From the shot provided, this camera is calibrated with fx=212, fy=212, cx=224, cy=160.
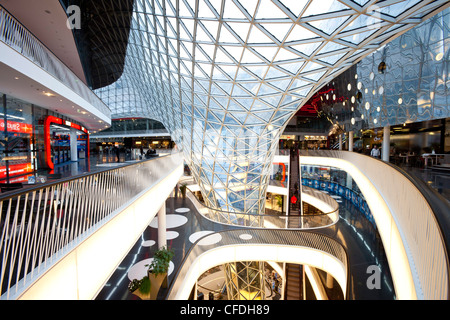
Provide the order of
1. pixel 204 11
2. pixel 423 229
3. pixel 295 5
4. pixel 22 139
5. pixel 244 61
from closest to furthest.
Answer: pixel 423 229
pixel 295 5
pixel 204 11
pixel 22 139
pixel 244 61

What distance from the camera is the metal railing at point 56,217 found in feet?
13.1

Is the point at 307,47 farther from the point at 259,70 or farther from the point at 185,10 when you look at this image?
the point at 185,10

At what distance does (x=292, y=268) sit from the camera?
24.1 meters

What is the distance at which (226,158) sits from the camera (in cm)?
2839

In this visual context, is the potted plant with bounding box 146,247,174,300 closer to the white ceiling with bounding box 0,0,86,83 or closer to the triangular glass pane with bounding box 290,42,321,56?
the triangular glass pane with bounding box 290,42,321,56

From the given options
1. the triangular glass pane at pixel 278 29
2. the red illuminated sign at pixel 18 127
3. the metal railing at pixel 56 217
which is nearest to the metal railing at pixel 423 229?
the metal railing at pixel 56 217

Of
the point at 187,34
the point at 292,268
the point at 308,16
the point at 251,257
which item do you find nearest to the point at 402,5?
the point at 308,16

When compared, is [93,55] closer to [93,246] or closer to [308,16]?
[308,16]

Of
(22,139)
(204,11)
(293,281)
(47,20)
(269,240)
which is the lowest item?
(293,281)

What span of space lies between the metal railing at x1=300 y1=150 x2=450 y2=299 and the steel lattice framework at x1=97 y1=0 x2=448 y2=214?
328 inches

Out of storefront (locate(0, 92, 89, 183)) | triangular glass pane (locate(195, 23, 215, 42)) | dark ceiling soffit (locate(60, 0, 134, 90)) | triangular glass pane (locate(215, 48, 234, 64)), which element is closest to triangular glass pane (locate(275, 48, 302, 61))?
triangular glass pane (locate(215, 48, 234, 64))

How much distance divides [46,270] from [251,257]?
1606cm

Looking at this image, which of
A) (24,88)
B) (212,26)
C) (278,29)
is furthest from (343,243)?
(24,88)

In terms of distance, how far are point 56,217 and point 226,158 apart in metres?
22.5
